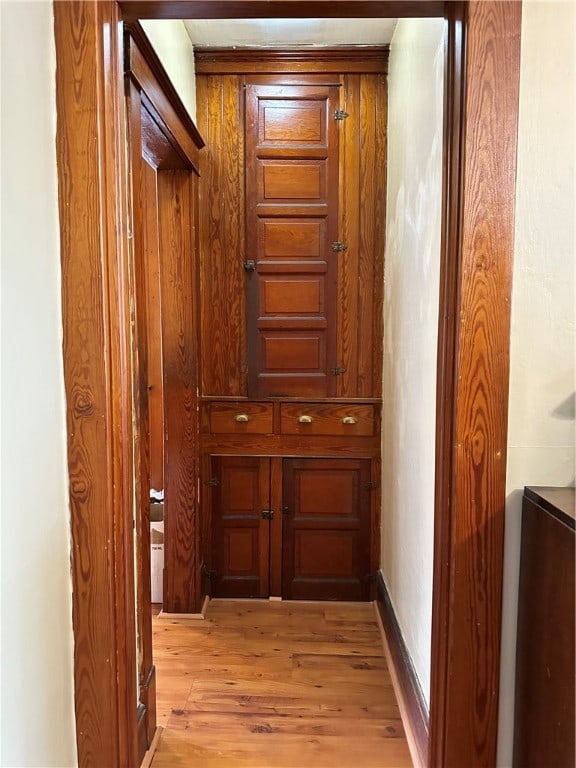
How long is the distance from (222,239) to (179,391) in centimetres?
78

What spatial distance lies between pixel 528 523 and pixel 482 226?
2.08ft

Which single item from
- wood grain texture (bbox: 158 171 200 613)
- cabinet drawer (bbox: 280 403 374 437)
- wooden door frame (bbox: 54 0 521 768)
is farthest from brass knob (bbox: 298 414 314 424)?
wooden door frame (bbox: 54 0 521 768)

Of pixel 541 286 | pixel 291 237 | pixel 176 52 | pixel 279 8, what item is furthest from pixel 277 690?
pixel 176 52

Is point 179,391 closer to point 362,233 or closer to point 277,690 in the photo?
point 362,233

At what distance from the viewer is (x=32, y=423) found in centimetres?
103

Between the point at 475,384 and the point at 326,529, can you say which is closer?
the point at 475,384

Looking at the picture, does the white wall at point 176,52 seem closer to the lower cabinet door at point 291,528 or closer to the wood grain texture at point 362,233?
the wood grain texture at point 362,233

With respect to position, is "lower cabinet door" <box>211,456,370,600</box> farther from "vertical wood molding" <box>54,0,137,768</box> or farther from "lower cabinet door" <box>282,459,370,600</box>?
"vertical wood molding" <box>54,0,137,768</box>

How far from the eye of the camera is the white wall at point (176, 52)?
68.2 inches

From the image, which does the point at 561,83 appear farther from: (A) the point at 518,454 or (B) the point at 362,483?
(B) the point at 362,483

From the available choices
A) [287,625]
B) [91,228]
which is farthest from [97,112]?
[287,625]

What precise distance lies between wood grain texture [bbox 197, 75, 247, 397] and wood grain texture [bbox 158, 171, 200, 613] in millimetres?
163

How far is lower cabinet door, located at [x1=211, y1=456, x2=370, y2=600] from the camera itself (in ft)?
8.52

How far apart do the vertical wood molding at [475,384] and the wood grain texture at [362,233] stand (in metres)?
1.35
